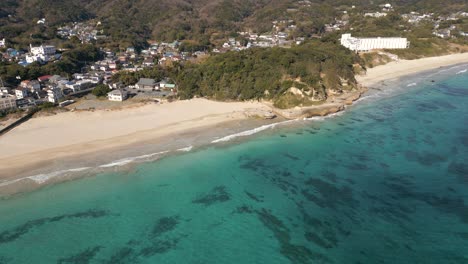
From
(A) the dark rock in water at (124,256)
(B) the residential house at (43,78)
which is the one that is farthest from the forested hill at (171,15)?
(A) the dark rock in water at (124,256)

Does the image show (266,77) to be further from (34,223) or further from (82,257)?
(82,257)

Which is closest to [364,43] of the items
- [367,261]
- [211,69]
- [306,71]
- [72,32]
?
[306,71]

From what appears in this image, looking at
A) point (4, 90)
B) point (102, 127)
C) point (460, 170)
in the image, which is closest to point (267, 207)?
point (460, 170)

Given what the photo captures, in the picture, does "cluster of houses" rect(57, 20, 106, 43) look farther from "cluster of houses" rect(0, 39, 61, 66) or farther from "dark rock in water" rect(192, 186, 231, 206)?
"dark rock in water" rect(192, 186, 231, 206)

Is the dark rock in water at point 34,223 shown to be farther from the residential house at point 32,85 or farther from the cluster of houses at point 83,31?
the cluster of houses at point 83,31

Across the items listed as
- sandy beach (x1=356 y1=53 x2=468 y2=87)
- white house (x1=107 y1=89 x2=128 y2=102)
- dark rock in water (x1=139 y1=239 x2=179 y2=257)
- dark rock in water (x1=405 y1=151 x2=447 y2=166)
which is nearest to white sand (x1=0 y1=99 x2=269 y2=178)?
white house (x1=107 y1=89 x2=128 y2=102)
